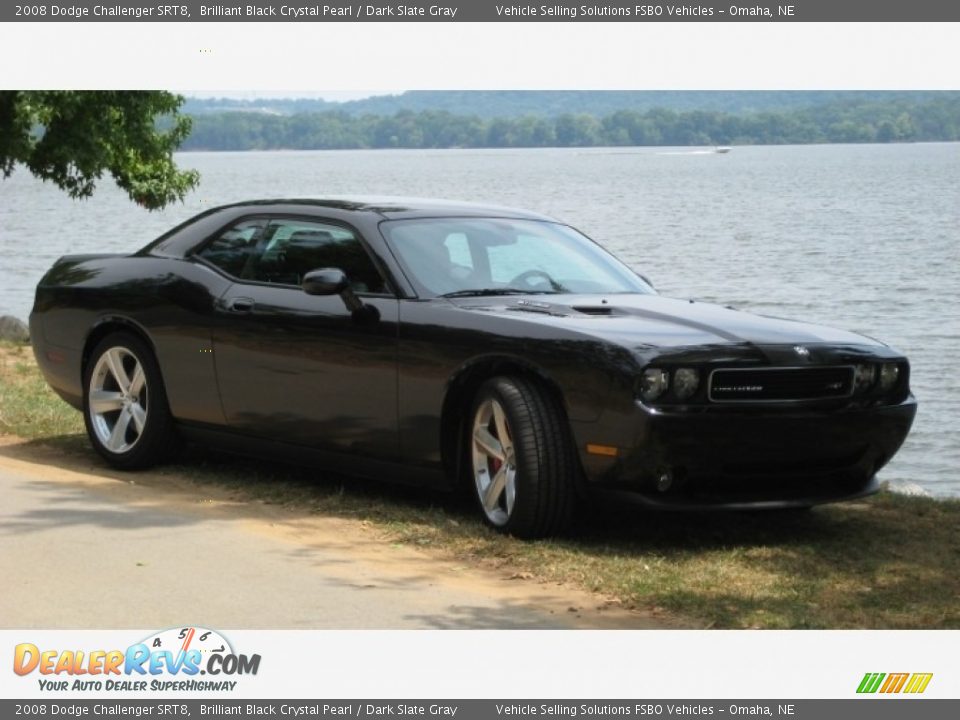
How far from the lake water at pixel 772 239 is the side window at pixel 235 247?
6270mm

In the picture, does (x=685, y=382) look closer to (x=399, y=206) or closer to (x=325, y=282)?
(x=325, y=282)

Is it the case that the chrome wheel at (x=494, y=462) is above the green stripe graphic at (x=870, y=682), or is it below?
above

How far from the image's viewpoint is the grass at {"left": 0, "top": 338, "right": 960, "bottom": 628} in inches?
264

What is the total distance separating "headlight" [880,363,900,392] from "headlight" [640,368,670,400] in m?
1.18

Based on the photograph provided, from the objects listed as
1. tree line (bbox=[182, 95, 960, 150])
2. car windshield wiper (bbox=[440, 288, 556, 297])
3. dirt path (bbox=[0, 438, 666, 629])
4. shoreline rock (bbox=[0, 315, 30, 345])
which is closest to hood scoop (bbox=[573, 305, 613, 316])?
car windshield wiper (bbox=[440, 288, 556, 297])

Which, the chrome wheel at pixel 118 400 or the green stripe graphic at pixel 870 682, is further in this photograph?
the chrome wheel at pixel 118 400

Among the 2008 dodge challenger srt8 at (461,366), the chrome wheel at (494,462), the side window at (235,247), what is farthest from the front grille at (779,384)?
the side window at (235,247)

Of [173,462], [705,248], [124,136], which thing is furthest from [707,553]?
[705,248]

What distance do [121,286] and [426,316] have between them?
2.34m

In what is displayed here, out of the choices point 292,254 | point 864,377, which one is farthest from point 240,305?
point 864,377

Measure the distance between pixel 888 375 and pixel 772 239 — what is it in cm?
4404

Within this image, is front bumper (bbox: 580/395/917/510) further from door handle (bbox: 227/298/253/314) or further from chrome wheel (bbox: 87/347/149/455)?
chrome wheel (bbox: 87/347/149/455)

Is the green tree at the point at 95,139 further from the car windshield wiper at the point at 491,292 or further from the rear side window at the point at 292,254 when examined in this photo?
the car windshield wiper at the point at 491,292

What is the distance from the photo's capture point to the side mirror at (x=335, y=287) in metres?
8.39
